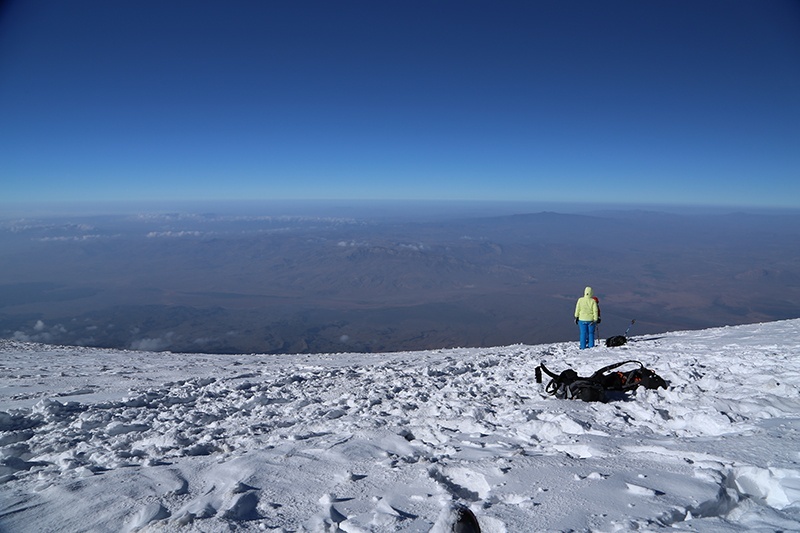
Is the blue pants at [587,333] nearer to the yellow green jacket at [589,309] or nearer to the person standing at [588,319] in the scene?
the person standing at [588,319]

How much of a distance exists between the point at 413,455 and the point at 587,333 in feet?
31.5

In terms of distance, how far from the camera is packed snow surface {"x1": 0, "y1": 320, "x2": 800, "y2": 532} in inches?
122

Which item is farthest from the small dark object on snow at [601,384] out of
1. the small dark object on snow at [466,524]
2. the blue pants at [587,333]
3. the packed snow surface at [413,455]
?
the blue pants at [587,333]

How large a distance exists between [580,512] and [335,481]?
2.17 metres

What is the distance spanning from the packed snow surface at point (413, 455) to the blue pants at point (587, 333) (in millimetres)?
3741

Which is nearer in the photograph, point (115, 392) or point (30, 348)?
point (115, 392)

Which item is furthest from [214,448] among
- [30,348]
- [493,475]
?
[30,348]

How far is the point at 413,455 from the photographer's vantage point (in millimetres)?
4512

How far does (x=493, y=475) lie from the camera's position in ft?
12.3

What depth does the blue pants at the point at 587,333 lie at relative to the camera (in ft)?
40.0

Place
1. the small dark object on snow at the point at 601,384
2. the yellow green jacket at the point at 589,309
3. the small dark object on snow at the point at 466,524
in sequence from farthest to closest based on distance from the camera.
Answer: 1. the yellow green jacket at the point at 589,309
2. the small dark object on snow at the point at 601,384
3. the small dark object on snow at the point at 466,524

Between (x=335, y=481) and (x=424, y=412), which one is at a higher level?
(x=335, y=481)

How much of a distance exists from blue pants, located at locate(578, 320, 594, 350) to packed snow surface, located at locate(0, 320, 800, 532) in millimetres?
3741

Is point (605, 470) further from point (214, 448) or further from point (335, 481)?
point (214, 448)
